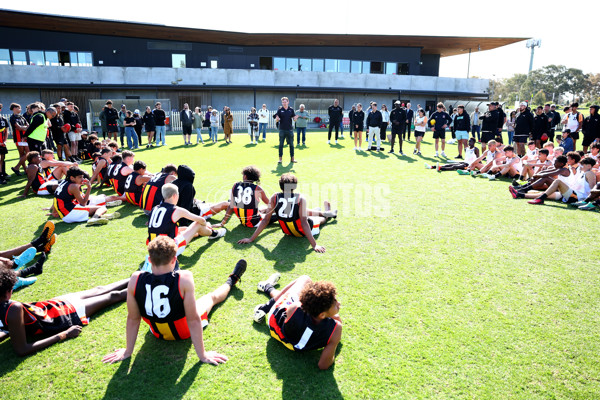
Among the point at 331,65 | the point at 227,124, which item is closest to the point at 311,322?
the point at 227,124

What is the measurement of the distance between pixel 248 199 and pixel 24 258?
344cm

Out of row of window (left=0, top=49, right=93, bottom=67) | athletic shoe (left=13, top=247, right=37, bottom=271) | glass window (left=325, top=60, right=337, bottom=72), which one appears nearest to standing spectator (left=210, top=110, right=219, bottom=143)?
athletic shoe (left=13, top=247, right=37, bottom=271)

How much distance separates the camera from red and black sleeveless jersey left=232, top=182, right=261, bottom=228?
6691 mm

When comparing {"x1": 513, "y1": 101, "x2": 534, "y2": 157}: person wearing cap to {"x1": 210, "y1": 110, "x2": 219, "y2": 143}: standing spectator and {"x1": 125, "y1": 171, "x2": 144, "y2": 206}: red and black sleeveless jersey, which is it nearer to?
{"x1": 125, "y1": 171, "x2": 144, "y2": 206}: red and black sleeveless jersey

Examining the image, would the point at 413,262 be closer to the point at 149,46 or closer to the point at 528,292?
the point at 528,292

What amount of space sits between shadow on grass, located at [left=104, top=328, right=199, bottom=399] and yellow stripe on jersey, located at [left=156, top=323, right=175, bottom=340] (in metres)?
0.09

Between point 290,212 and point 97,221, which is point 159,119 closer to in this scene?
point 97,221

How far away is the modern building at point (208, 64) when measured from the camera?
26.3m

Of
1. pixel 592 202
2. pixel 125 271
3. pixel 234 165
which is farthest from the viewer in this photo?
pixel 234 165

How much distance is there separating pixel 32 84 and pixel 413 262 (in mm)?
29738

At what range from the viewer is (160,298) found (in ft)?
10.8

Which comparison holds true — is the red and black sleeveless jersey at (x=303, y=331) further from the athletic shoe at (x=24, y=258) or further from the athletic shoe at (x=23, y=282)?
the athletic shoe at (x=24, y=258)

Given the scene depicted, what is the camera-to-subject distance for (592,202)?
799cm

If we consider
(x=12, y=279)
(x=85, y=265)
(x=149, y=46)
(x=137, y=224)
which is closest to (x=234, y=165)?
(x=137, y=224)
